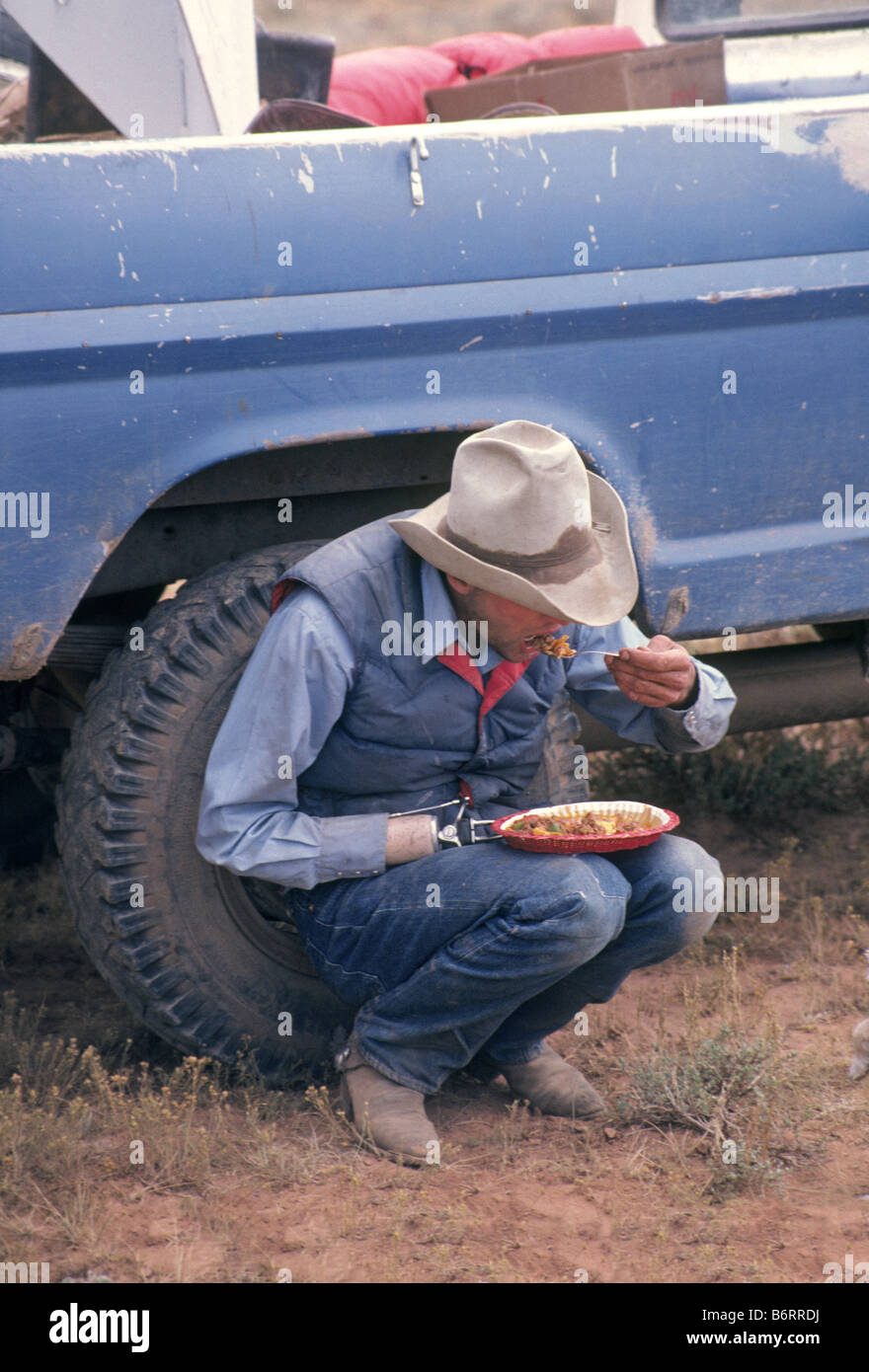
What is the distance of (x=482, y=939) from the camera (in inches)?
103

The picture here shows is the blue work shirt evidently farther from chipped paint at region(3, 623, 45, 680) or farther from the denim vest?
chipped paint at region(3, 623, 45, 680)

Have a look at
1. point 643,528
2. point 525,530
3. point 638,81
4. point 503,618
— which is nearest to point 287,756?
point 503,618

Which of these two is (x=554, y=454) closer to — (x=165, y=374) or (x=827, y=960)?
(x=165, y=374)

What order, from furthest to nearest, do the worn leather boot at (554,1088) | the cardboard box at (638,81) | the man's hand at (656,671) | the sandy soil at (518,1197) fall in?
the cardboard box at (638,81) < the worn leather boot at (554,1088) < the man's hand at (656,671) < the sandy soil at (518,1197)

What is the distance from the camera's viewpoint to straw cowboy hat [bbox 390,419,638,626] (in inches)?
96.4

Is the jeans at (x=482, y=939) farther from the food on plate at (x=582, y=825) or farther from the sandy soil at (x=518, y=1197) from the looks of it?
the sandy soil at (x=518, y=1197)

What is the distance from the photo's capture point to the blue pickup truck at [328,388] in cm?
242

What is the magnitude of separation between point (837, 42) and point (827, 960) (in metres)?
2.75

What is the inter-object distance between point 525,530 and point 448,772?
1.88 ft

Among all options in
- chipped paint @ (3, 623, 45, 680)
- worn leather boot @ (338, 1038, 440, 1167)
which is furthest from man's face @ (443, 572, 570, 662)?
worn leather boot @ (338, 1038, 440, 1167)

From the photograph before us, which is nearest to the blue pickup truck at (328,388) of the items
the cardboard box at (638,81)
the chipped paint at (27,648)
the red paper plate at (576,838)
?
the chipped paint at (27,648)

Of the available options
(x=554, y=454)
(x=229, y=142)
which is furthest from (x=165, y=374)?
(x=554, y=454)

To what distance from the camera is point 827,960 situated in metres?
3.49

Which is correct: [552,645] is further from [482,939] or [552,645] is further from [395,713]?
[482,939]
